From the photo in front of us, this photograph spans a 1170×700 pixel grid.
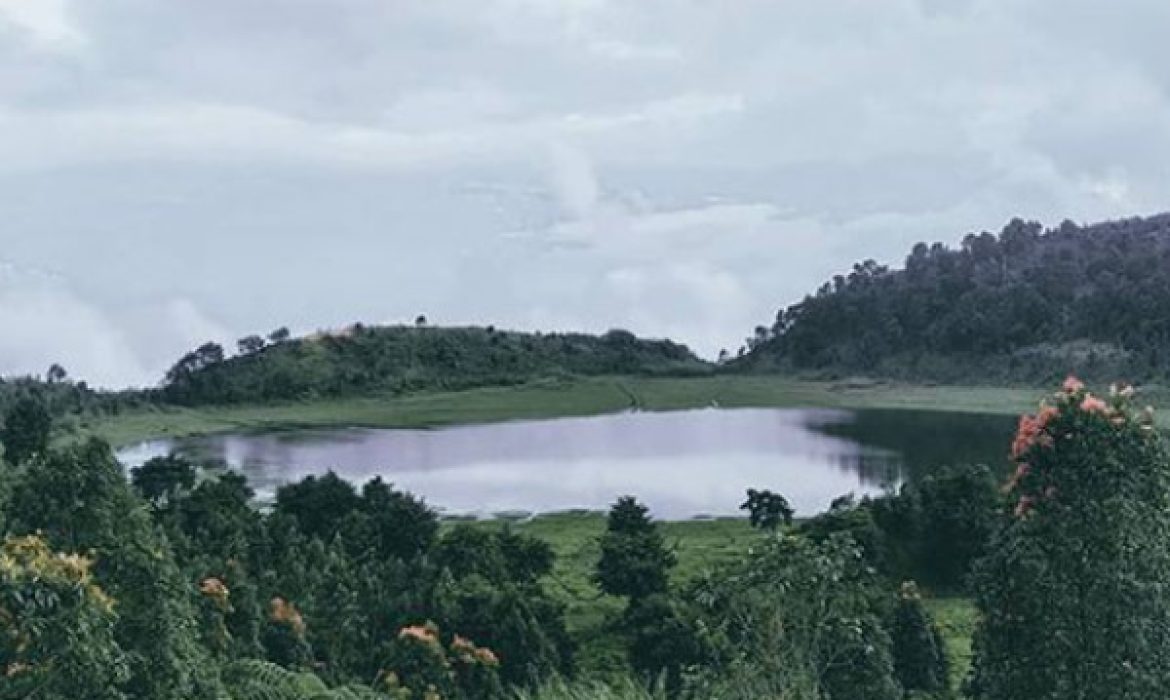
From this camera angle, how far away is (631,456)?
279 feet

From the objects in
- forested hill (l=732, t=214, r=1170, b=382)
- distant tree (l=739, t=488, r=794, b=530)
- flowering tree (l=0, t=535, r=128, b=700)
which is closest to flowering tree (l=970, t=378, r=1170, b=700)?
flowering tree (l=0, t=535, r=128, b=700)

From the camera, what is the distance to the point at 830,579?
40.9 ft

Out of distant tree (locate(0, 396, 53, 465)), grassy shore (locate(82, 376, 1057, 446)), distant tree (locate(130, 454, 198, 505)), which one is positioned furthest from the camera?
grassy shore (locate(82, 376, 1057, 446))

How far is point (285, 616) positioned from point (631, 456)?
2366 inches

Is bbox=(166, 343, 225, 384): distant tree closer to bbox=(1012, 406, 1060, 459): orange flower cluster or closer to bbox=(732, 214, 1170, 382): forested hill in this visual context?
bbox=(732, 214, 1170, 382): forested hill

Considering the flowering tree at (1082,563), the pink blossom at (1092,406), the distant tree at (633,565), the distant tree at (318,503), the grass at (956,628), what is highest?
the pink blossom at (1092,406)

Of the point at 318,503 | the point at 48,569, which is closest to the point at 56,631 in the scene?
the point at 48,569

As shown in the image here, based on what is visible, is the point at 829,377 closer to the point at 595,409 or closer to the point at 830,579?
the point at 595,409

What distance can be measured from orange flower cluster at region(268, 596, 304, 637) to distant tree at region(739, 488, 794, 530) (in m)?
23.6

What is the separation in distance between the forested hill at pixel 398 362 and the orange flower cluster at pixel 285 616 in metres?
105

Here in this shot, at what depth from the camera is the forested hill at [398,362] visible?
13362cm

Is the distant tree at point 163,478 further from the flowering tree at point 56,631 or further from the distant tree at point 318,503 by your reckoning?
the flowering tree at point 56,631

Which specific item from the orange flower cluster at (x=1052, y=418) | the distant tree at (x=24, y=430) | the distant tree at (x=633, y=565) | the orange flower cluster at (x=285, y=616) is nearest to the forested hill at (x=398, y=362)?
the distant tree at (x=24, y=430)

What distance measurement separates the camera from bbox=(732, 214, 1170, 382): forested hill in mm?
123812
